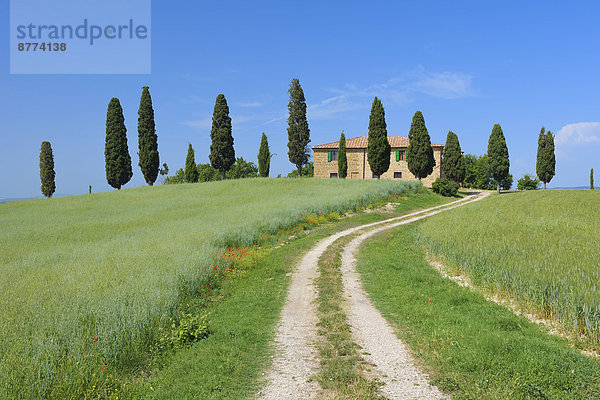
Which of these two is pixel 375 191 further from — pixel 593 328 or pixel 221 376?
pixel 221 376

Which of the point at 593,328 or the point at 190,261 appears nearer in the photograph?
the point at 593,328

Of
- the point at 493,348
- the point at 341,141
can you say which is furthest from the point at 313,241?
the point at 341,141

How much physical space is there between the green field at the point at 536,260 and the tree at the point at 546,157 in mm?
46545

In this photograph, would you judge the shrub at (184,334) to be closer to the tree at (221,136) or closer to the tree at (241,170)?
the tree at (221,136)

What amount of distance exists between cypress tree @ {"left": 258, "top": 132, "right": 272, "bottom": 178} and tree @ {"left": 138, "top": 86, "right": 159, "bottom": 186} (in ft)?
70.4

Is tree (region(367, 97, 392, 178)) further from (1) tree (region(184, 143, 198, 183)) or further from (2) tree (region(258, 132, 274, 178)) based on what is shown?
(1) tree (region(184, 143, 198, 183))

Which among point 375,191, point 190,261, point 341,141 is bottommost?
point 190,261

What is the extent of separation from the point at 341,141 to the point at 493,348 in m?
59.2

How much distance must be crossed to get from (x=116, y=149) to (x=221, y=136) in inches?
646

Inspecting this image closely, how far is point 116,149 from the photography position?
52688 mm

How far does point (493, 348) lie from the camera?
7.07 m

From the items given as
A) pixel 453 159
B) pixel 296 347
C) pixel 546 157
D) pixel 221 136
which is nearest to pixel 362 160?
pixel 453 159

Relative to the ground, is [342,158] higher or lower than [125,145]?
lower

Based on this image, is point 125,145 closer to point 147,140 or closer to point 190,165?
point 147,140
